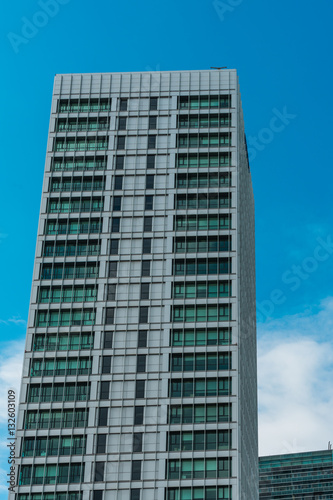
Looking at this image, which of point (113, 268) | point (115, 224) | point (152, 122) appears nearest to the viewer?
point (113, 268)

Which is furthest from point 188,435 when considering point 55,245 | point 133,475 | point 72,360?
point 55,245

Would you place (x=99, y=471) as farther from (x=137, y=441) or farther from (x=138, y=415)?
(x=138, y=415)

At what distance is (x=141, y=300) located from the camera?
376ft

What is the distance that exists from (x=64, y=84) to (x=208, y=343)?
47.4 metres

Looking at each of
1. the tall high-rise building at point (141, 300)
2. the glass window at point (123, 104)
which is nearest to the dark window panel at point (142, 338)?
the tall high-rise building at point (141, 300)

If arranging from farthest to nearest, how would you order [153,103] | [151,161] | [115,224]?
[153,103]
[151,161]
[115,224]

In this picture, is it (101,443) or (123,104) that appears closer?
(101,443)

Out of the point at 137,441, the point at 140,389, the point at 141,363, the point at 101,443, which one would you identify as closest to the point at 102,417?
the point at 101,443

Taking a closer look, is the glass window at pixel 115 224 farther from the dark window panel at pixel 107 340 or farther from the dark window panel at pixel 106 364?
the dark window panel at pixel 106 364

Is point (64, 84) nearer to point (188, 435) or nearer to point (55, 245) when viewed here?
point (55, 245)

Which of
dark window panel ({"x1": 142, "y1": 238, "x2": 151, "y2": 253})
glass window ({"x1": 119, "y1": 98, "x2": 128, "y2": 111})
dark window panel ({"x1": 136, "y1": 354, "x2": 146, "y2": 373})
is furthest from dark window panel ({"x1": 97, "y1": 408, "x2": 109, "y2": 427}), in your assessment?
glass window ({"x1": 119, "y1": 98, "x2": 128, "y2": 111})

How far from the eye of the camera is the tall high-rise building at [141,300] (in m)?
106

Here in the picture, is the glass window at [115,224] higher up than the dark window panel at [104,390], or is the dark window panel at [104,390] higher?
the glass window at [115,224]

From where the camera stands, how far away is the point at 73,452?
10662cm
